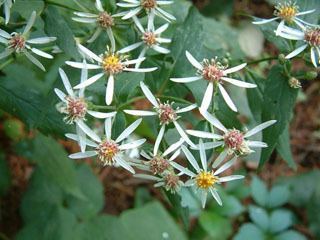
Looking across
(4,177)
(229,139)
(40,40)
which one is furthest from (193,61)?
(4,177)

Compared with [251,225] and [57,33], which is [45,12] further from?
[251,225]

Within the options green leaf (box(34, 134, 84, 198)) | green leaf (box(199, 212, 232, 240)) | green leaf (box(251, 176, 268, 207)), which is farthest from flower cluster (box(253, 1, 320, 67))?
green leaf (box(199, 212, 232, 240))

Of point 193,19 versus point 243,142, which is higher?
point 193,19

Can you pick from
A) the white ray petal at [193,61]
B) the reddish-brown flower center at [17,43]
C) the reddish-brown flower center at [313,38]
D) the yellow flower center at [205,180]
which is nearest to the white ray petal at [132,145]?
the yellow flower center at [205,180]

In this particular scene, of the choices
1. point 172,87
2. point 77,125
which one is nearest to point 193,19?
point 172,87

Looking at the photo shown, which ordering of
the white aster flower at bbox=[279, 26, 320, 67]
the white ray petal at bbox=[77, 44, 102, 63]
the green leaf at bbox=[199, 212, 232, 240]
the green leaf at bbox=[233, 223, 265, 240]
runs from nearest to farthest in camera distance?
1. the white ray petal at bbox=[77, 44, 102, 63]
2. the white aster flower at bbox=[279, 26, 320, 67]
3. the green leaf at bbox=[233, 223, 265, 240]
4. the green leaf at bbox=[199, 212, 232, 240]

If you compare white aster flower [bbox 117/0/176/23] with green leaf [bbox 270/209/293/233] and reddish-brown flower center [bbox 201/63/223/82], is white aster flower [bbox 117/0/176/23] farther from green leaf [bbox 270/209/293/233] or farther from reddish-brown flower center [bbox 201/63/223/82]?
green leaf [bbox 270/209/293/233]

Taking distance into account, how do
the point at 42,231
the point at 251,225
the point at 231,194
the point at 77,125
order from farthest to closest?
the point at 231,194 → the point at 251,225 → the point at 42,231 → the point at 77,125
